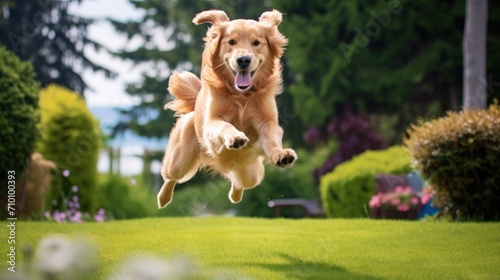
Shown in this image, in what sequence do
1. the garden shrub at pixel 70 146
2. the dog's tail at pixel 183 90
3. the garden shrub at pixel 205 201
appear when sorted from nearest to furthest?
1. the dog's tail at pixel 183 90
2. the garden shrub at pixel 70 146
3. the garden shrub at pixel 205 201

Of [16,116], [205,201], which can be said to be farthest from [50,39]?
[16,116]

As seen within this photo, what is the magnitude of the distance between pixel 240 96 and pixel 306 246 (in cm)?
150

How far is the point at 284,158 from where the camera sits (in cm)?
505

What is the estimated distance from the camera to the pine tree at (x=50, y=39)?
2230 cm

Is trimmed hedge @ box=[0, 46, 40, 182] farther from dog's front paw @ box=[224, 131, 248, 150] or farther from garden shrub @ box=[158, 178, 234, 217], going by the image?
garden shrub @ box=[158, 178, 234, 217]

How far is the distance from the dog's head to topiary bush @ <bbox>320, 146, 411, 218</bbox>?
6768 mm

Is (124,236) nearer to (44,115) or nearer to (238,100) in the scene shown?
(238,100)

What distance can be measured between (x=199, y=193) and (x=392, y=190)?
659 centimetres

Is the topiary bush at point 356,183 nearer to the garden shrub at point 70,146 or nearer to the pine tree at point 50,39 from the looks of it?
the garden shrub at point 70,146

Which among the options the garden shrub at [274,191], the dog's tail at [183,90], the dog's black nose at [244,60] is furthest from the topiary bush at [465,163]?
the garden shrub at [274,191]

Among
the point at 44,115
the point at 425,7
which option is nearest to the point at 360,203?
the point at 44,115

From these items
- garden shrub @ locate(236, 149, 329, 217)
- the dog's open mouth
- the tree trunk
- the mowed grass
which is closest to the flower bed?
the mowed grass

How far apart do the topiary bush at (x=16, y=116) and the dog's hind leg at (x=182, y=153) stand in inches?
130

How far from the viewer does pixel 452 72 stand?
19.5m
